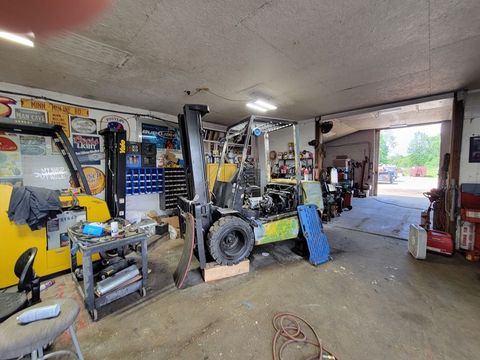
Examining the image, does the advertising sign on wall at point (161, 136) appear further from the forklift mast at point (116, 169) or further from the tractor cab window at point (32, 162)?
the tractor cab window at point (32, 162)

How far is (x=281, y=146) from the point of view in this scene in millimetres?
7191

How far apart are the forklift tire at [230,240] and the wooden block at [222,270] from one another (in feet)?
0.23

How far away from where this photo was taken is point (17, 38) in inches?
85.7

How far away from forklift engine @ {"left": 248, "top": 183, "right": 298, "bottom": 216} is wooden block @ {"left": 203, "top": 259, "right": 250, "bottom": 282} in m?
0.96

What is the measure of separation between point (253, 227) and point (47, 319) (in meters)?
2.41

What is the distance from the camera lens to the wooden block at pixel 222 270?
2783 mm

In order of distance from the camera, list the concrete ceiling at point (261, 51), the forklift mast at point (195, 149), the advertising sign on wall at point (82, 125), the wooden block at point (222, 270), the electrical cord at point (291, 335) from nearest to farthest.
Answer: the electrical cord at point (291, 335) → the concrete ceiling at point (261, 51) → the wooden block at point (222, 270) → the forklift mast at point (195, 149) → the advertising sign on wall at point (82, 125)

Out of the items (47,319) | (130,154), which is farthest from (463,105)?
(130,154)

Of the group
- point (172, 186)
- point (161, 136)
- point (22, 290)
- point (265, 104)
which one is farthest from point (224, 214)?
point (161, 136)

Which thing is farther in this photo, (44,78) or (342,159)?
(342,159)

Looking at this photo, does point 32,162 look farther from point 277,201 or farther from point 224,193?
point 277,201

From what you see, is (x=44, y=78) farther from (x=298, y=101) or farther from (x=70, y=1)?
(x=298, y=101)

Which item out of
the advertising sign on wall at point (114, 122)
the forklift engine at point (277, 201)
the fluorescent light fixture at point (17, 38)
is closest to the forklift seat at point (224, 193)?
Answer: the forklift engine at point (277, 201)

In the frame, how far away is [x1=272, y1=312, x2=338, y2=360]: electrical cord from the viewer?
1678 mm
